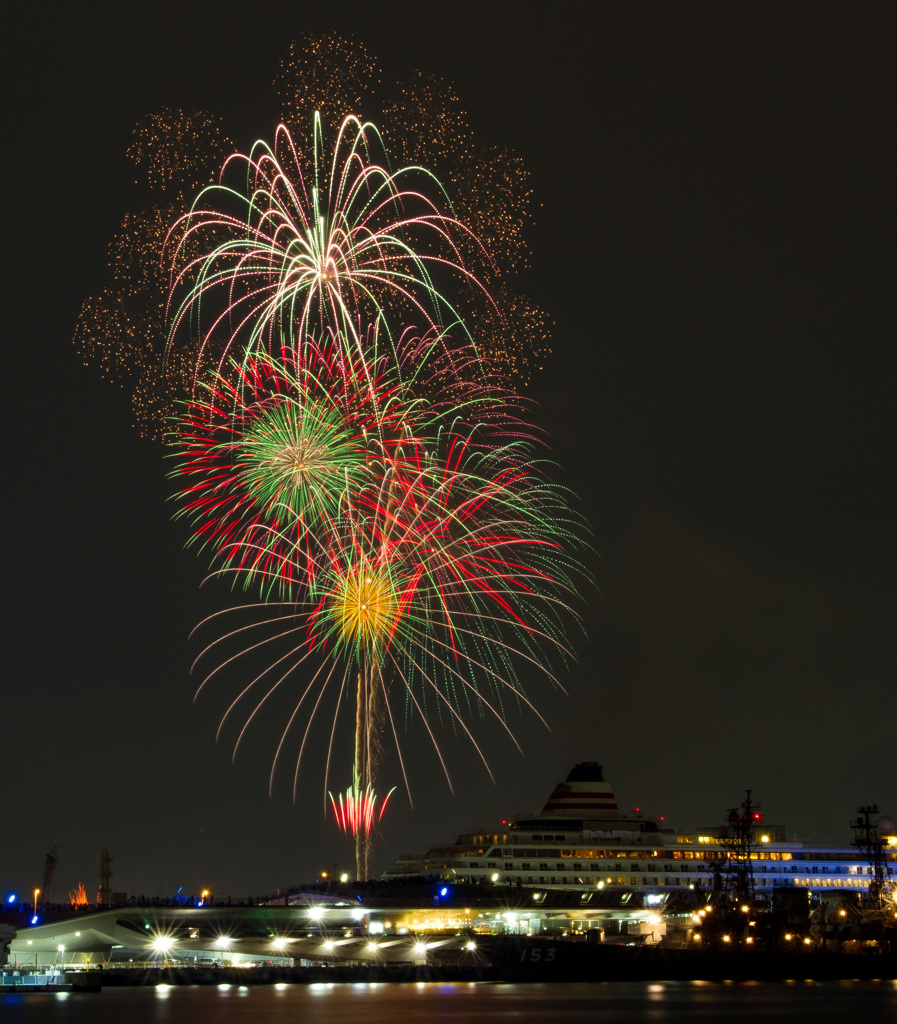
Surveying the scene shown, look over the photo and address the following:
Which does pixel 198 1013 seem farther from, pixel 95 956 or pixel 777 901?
pixel 777 901

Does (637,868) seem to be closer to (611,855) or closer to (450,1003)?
(611,855)

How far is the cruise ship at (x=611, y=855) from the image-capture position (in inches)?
3752

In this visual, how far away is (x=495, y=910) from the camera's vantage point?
80.6m

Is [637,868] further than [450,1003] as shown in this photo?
Yes

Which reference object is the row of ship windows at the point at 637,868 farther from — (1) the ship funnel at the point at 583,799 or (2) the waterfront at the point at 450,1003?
(2) the waterfront at the point at 450,1003

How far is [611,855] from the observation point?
99.2 m

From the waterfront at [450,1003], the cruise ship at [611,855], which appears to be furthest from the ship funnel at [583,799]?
the waterfront at [450,1003]

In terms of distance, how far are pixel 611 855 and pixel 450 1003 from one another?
47455mm

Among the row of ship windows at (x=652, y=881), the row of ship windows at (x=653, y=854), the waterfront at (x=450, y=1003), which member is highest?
the row of ship windows at (x=653, y=854)

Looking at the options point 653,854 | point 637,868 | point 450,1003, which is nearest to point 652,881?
point 637,868

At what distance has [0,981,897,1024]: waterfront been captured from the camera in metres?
47.6

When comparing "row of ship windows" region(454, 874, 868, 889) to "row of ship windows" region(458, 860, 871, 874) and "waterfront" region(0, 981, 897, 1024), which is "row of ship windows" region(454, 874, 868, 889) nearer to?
"row of ship windows" region(458, 860, 871, 874)

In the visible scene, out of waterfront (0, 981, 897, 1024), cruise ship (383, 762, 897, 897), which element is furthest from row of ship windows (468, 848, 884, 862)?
waterfront (0, 981, 897, 1024)

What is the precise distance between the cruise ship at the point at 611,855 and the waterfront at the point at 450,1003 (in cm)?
2264
